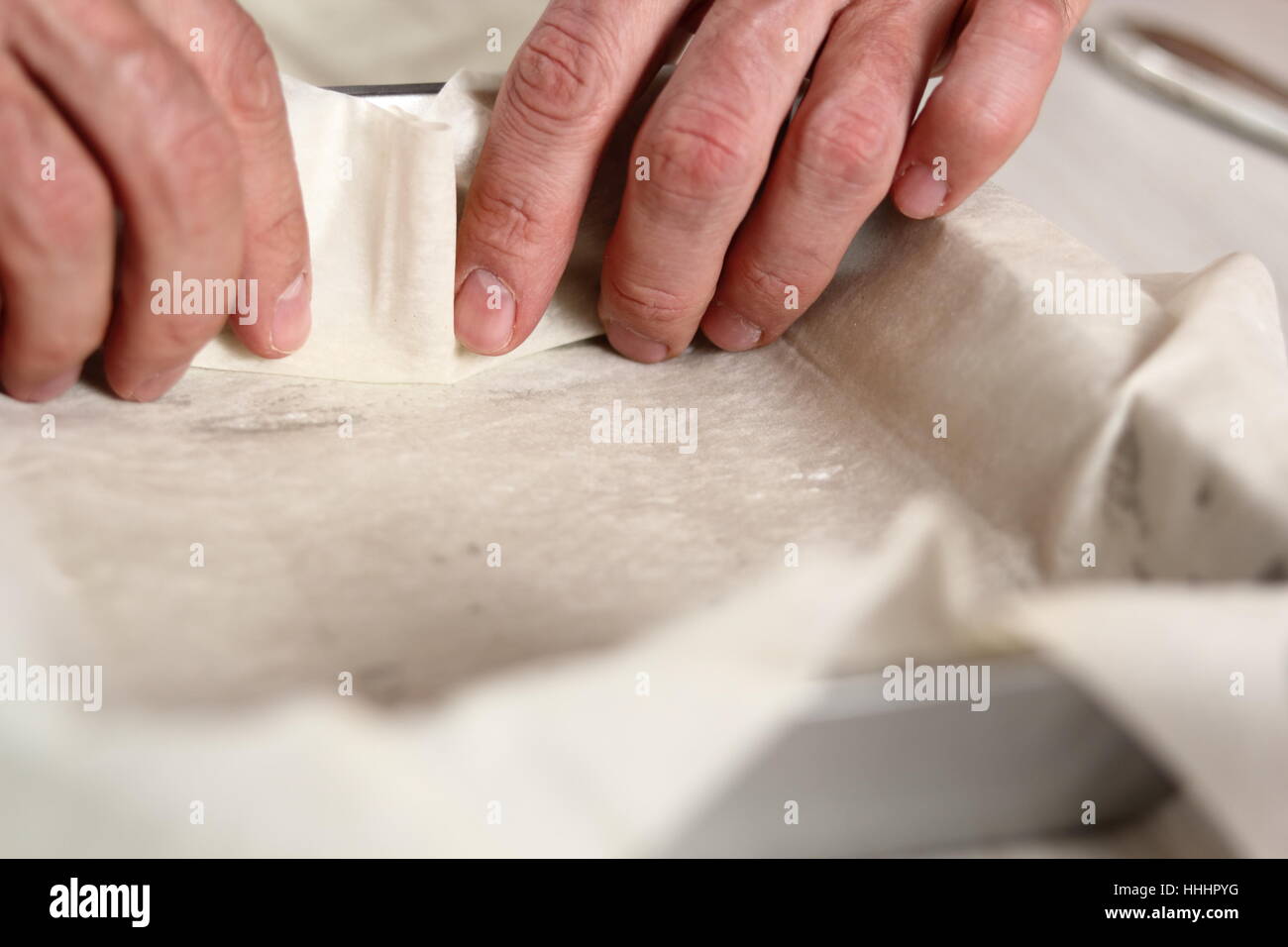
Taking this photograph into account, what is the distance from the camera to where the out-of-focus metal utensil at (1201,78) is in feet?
1.88

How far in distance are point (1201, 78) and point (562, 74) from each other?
1.33ft

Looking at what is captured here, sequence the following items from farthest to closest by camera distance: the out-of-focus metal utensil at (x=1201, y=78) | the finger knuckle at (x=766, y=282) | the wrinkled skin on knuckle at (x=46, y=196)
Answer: the out-of-focus metal utensil at (x=1201, y=78) → the finger knuckle at (x=766, y=282) → the wrinkled skin on knuckle at (x=46, y=196)

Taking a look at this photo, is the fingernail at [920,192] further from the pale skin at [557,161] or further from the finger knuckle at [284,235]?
the finger knuckle at [284,235]

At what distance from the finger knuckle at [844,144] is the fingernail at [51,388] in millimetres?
236

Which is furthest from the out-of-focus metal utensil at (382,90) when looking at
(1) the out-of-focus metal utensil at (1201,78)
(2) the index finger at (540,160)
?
(1) the out-of-focus metal utensil at (1201,78)

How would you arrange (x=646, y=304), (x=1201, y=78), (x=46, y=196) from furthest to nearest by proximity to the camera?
(x=1201, y=78), (x=646, y=304), (x=46, y=196)

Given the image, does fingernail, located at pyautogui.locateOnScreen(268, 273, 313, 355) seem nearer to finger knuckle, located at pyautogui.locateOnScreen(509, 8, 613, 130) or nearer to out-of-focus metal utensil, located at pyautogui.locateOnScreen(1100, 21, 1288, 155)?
finger knuckle, located at pyautogui.locateOnScreen(509, 8, 613, 130)

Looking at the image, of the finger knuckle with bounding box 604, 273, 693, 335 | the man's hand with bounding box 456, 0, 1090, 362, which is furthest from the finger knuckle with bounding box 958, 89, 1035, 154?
the finger knuckle with bounding box 604, 273, 693, 335

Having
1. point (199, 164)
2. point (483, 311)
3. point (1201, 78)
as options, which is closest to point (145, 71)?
point (199, 164)

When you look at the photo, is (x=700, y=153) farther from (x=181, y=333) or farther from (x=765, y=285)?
(x=181, y=333)

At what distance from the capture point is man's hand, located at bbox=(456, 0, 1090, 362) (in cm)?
37

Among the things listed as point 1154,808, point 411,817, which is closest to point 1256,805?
point 1154,808

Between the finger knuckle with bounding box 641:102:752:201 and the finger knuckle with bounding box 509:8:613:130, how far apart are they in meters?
0.03

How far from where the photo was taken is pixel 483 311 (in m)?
0.39
